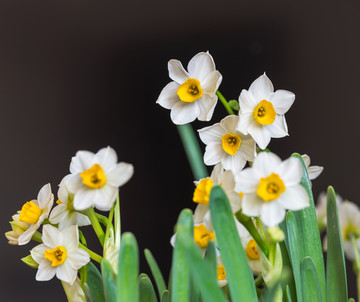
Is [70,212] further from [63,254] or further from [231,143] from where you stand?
Result: [231,143]

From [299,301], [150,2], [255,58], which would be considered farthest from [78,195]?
[150,2]

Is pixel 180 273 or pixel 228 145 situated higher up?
pixel 228 145

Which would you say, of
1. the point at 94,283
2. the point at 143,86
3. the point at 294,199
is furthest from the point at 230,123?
the point at 143,86

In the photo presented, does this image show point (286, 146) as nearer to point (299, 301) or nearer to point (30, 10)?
point (30, 10)

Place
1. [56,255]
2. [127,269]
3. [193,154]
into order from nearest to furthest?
[127,269]
[56,255]
[193,154]

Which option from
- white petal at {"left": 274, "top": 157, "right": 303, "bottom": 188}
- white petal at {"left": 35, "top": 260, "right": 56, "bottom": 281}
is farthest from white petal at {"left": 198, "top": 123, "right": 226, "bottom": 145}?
white petal at {"left": 35, "top": 260, "right": 56, "bottom": 281}

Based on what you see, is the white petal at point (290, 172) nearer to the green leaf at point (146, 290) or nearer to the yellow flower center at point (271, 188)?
the yellow flower center at point (271, 188)

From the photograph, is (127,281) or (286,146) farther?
(286,146)
